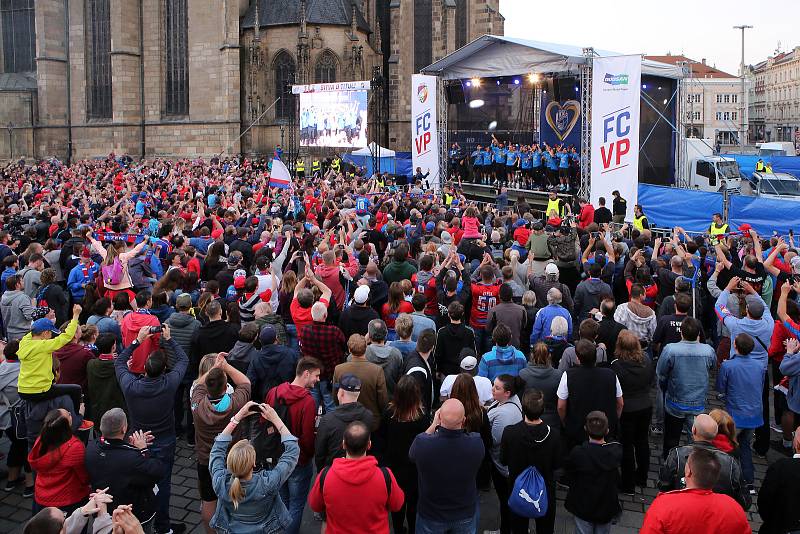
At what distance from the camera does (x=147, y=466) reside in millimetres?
4723

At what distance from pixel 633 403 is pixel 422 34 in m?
35.6

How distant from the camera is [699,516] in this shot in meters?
3.66

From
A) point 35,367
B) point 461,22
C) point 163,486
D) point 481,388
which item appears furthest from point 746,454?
point 461,22

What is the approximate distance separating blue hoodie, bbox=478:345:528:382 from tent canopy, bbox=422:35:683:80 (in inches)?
514

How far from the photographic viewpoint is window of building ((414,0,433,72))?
3872cm

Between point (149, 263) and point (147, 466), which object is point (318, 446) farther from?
point (149, 263)

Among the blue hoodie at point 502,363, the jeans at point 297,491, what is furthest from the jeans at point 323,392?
the blue hoodie at point 502,363

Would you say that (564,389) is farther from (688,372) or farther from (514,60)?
(514,60)

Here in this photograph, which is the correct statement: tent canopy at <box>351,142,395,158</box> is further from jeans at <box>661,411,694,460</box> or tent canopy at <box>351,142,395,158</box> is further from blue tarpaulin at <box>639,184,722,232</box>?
jeans at <box>661,411,694,460</box>

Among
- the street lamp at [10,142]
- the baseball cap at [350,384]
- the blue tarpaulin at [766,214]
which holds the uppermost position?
the street lamp at [10,142]

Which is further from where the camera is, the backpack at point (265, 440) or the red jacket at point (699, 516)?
the backpack at point (265, 440)

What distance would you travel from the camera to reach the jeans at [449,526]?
15.3 ft

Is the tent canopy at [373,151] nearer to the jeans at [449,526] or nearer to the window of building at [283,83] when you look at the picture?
the window of building at [283,83]

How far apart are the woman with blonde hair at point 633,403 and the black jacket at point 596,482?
1456 millimetres
